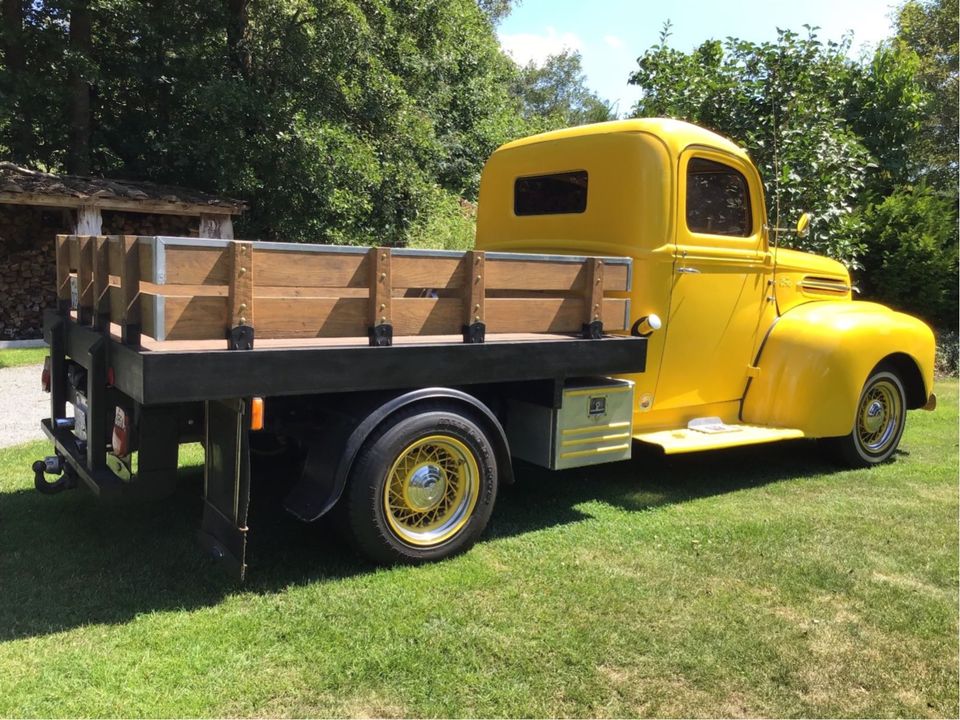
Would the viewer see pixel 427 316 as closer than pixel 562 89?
Yes

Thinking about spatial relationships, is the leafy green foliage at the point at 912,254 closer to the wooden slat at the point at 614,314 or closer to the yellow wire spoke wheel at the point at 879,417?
the yellow wire spoke wheel at the point at 879,417

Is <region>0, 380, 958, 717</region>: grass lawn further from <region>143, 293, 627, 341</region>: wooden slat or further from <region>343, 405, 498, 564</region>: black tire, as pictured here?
<region>143, 293, 627, 341</region>: wooden slat

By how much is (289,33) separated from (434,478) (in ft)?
39.1

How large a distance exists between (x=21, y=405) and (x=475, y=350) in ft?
20.4

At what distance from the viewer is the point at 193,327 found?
10.6 ft

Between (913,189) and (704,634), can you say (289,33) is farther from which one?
(704,634)

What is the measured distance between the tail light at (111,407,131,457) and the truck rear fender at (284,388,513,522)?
80 centimetres

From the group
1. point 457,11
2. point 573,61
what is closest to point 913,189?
point 457,11

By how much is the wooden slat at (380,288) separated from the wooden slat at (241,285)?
0.56 metres

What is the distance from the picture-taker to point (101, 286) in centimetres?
386

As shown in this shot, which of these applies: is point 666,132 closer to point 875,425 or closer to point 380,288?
point 380,288

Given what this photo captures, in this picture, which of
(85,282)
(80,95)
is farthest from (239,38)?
(85,282)

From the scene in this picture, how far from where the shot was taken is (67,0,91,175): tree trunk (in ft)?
44.7

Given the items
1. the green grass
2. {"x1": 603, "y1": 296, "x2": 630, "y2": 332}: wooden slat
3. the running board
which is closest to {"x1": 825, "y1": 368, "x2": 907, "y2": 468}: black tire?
the running board
